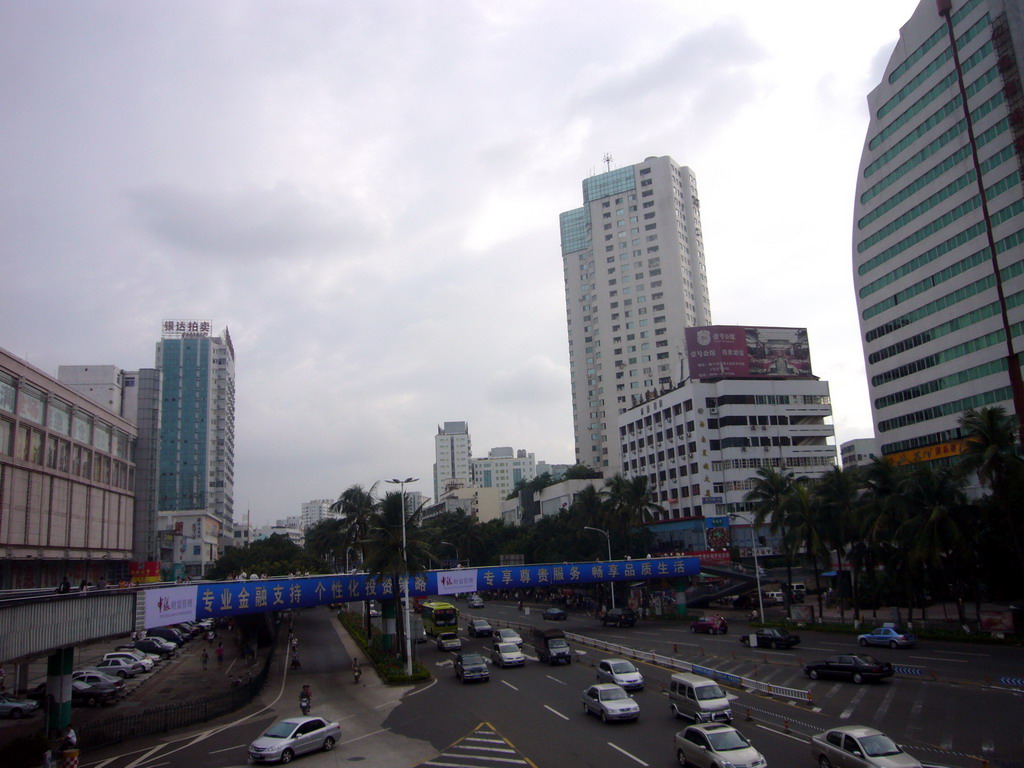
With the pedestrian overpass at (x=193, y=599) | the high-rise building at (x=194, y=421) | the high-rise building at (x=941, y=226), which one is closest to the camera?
the pedestrian overpass at (x=193, y=599)

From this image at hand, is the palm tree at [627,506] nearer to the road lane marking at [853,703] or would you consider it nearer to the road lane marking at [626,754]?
the road lane marking at [853,703]

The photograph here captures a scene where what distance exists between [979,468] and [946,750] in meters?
27.9

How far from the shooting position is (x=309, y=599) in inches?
2098

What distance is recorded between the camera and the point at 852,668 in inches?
1401

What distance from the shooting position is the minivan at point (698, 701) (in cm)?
2680

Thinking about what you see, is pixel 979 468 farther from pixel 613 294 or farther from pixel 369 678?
pixel 613 294

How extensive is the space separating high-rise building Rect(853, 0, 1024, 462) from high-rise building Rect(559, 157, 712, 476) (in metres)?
69.3

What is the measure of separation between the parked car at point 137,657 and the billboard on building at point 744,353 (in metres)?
72.4

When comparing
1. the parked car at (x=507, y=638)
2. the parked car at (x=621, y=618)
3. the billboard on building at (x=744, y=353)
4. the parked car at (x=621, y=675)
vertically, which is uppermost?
the billboard on building at (x=744, y=353)

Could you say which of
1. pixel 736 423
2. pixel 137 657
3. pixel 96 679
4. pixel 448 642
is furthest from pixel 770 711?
pixel 736 423

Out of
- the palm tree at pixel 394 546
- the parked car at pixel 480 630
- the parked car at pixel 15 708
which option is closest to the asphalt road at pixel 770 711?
the palm tree at pixel 394 546

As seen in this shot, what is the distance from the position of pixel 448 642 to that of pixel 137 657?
24.6 meters

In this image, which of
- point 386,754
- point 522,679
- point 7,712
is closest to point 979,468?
point 522,679

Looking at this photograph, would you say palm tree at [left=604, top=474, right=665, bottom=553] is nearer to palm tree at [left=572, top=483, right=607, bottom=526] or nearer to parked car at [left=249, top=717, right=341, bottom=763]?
palm tree at [left=572, top=483, right=607, bottom=526]
